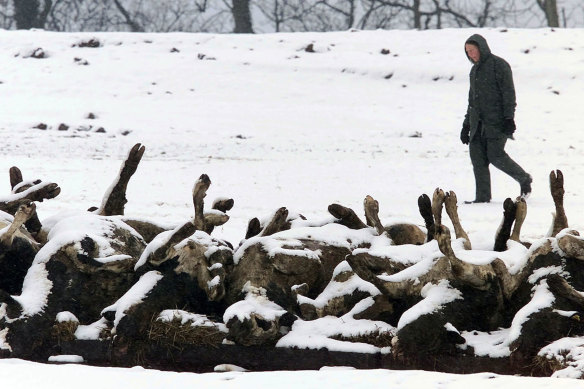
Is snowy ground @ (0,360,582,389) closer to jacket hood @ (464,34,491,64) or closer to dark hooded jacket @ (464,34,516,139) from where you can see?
dark hooded jacket @ (464,34,516,139)

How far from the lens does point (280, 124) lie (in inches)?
682

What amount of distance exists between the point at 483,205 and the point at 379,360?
568 centimetres

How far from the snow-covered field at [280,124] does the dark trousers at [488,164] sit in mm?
352

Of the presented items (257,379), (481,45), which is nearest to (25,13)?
(481,45)

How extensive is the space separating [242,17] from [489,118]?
2139 cm

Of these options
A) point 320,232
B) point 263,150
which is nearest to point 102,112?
point 263,150

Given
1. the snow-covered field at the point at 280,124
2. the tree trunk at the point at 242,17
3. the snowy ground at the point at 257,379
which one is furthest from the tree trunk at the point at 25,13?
the snowy ground at the point at 257,379

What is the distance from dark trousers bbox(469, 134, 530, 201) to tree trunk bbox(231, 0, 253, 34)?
21.1 metres

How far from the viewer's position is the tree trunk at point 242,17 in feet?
100

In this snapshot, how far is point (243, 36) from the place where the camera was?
79.3ft

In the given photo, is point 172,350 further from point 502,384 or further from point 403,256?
point 502,384

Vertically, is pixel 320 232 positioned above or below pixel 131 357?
above

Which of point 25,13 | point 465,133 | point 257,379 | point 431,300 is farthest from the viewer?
point 25,13

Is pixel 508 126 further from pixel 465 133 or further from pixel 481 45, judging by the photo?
pixel 481 45
